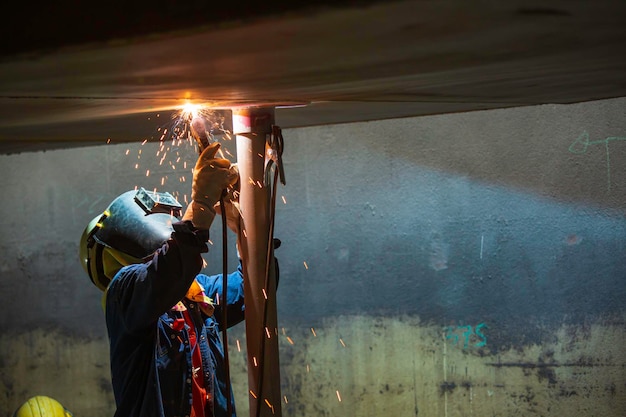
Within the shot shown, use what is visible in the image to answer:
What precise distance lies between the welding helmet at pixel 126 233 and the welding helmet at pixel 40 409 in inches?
50.4

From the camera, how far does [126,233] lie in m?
3.12

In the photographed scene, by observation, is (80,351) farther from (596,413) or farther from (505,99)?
(505,99)

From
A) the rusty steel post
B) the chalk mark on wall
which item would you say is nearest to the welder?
the rusty steel post

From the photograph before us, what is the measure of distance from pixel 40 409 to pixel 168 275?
1.98 metres

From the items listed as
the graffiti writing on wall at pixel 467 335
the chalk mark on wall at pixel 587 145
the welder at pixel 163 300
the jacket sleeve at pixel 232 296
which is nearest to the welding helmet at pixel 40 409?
the welder at pixel 163 300

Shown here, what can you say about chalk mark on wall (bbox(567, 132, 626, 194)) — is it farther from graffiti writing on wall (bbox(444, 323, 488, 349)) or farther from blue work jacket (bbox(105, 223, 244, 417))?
Result: blue work jacket (bbox(105, 223, 244, 417))

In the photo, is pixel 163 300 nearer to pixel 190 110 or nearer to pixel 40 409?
pixel 190 110

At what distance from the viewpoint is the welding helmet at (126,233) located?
3105mm

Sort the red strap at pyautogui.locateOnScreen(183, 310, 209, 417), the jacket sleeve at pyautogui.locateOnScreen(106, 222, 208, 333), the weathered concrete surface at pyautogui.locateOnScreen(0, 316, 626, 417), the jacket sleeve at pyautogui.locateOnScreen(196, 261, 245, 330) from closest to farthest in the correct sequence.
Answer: the jacket sleeve at pyautogui.locateOnScreen(106, 222, 208, 333) < the red strap at pyautogui.locateOnScreen(183, 310, 209, 417) < the jacket sleeve at pyautogui.locateOnScreen(196, 261, 245, 330) < the weathered concrete surface at pyautogui.locateOnScreen(0, 316, 626, 417)

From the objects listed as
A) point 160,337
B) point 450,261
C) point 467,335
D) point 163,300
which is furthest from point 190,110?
point 467,335

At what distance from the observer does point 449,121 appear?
5.14m

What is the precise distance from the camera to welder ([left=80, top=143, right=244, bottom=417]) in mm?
2695

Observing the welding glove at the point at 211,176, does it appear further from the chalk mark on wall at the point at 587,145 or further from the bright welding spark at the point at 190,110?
the chalk mark on wall at the point at 587,145

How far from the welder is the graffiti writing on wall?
7.42 ft
